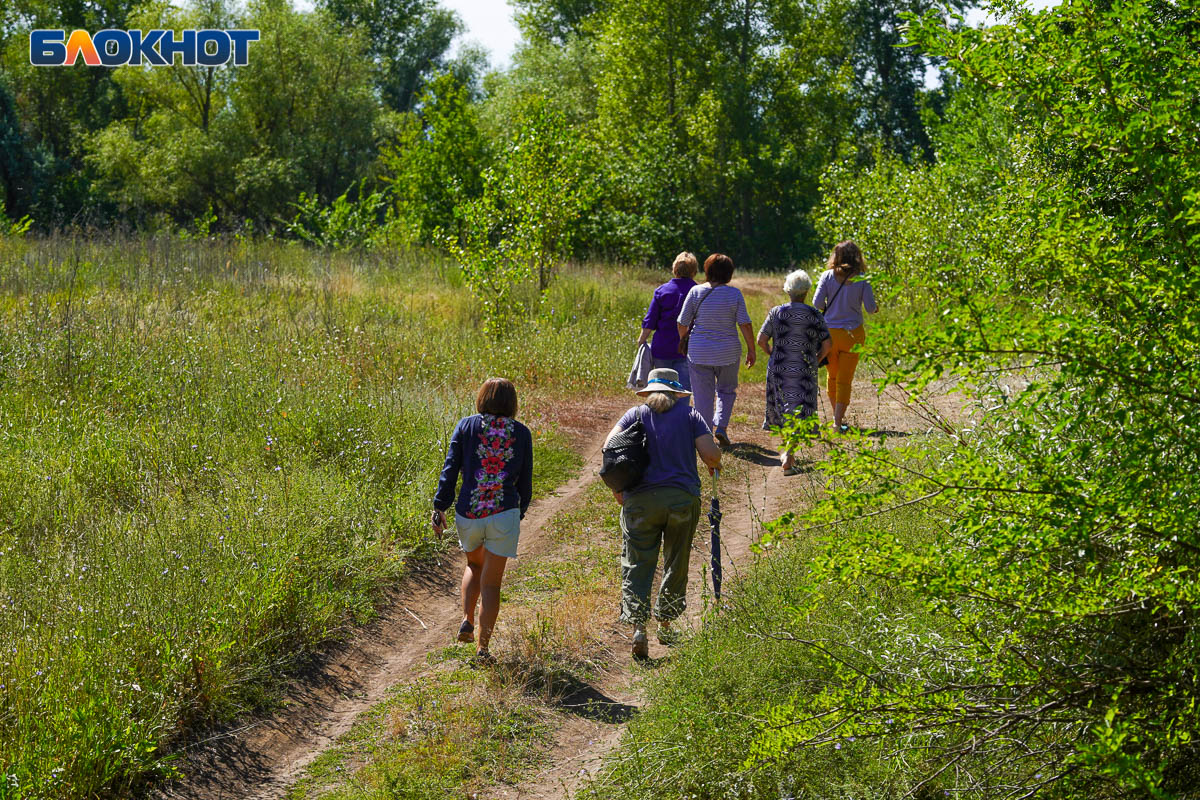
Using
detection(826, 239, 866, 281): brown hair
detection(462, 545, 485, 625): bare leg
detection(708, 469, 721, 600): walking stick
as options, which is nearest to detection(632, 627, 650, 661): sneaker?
detection(708, 469, 721, 600): walking stick

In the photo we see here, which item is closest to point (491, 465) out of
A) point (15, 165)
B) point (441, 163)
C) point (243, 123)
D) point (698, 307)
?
point (698, 307)

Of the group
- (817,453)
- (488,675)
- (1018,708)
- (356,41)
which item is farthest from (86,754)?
(356,41)

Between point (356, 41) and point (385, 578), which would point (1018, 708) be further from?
point (356, 41)

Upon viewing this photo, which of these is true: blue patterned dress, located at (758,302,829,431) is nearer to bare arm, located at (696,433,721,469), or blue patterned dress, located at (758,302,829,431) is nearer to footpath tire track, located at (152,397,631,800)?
footpath tire track, located at (152,397,631,800)

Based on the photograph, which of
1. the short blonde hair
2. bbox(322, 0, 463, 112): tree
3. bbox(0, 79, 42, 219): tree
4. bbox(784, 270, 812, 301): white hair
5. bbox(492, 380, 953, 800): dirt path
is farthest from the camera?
bbox(322, 0, 463, 112): tree

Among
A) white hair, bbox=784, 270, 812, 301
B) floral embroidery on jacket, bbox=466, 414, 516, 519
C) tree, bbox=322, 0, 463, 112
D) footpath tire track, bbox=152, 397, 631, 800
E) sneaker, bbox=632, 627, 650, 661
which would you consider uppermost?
tree, bbox=322, 0, 463, 112

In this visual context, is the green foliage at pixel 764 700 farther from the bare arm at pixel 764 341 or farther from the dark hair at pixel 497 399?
the bare arm at pixel 764 341

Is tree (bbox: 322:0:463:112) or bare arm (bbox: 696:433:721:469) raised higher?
tree (bbox: 322:0:463:112)

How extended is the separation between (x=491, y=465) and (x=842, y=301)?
4922 mm

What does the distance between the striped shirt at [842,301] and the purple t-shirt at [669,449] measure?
392cm

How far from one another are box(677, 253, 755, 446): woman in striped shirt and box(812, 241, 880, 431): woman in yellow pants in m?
0.83

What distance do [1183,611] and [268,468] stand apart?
6909 mm

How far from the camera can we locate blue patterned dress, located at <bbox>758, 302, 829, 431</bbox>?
920cm

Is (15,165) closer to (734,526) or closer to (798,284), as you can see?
(798,284)
